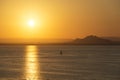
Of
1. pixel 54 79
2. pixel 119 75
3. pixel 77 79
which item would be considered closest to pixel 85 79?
pixel 77 79

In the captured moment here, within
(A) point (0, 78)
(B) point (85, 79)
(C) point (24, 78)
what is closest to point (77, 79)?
(B) point (85, 79)

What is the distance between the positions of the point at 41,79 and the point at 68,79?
332 cm

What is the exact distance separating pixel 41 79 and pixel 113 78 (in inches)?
363

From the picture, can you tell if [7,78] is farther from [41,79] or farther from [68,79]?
[68,79]

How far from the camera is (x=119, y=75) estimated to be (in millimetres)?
51125

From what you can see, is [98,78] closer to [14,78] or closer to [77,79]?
[77,79]

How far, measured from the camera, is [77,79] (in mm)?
45875

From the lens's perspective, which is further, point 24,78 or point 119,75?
point 119,75

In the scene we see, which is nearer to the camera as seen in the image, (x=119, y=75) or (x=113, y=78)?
(x=113, y=78)

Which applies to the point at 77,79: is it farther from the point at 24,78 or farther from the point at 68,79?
the point at 24,78

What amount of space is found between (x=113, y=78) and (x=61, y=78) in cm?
664

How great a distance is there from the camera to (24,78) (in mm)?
47375

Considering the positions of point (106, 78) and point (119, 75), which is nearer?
point (106, 78)

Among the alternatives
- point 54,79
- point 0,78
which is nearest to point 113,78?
point 54,79
